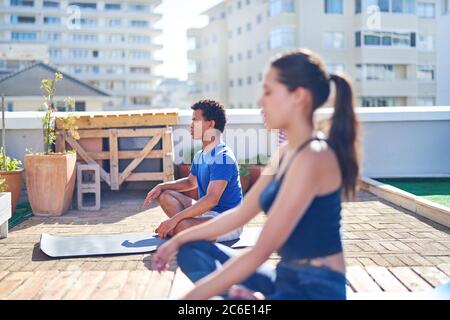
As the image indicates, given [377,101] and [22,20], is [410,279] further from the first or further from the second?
[22,20]

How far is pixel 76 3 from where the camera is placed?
76.9 m

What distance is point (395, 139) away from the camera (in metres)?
9.94

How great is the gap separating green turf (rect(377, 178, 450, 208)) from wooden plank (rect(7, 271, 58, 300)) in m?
5.05

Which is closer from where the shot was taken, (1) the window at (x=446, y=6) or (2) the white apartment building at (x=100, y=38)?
(1) the window at (x=446, y=6)

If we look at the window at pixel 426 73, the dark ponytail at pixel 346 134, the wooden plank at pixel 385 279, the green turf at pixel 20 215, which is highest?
the window at pixel 426 73

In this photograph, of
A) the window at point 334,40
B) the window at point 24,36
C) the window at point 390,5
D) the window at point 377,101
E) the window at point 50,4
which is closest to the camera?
the window at point 390,5

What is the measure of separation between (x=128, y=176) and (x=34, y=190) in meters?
1.69

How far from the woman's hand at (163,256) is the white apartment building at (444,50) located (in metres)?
35.9

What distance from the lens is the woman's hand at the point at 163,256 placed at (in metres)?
2.36

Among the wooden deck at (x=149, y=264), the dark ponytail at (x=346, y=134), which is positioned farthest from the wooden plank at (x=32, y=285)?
the dark ponytail at (x=346, y=134)

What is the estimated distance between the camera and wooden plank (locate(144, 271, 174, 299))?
3.65 meters

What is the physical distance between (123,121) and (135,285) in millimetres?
4873

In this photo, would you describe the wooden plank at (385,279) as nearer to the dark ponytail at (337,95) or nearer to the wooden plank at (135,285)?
the wooden plank at (135,285)

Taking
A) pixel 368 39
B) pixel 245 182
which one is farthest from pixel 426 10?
pixel 245 182
